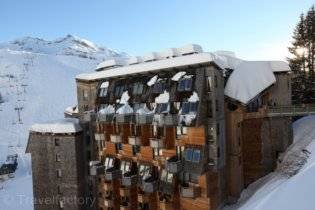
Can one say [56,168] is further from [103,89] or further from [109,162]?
[103,89]

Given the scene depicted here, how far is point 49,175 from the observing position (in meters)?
47.1

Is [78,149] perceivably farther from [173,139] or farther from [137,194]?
[173,139]

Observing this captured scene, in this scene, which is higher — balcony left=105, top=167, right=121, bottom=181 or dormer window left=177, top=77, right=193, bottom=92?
dormer window left=177, top=77, right=193, bottom=92

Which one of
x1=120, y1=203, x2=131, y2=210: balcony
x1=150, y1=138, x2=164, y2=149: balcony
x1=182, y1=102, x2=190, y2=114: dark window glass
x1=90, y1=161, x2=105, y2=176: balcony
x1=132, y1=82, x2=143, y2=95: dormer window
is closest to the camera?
x1=182, y1=102, x2=190, y2=114: dark window glass

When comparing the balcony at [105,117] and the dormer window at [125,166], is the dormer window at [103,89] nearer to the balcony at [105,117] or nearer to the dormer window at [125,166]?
the balcony at [105,117]

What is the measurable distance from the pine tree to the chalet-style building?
11.4 meters

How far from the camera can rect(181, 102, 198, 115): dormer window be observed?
33.3m

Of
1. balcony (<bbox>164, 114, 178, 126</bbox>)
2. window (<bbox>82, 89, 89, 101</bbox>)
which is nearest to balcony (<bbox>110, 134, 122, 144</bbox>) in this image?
window (<bbox>82, 89, 89, 101</bbox>)

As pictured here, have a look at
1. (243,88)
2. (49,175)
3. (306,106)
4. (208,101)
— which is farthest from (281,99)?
(49,175)

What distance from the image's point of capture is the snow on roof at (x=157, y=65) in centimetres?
3466

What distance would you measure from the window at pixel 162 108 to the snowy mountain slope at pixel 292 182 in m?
12.4

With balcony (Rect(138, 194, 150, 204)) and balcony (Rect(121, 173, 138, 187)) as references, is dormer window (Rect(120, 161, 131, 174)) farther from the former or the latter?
balcony (Rect(138, 194, 150, 204))

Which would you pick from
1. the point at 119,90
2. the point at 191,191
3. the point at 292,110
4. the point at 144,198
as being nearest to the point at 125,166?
the point at 144,198

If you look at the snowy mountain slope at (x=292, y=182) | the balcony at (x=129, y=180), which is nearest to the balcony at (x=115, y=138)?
the balcony at (x=129, y=180)
